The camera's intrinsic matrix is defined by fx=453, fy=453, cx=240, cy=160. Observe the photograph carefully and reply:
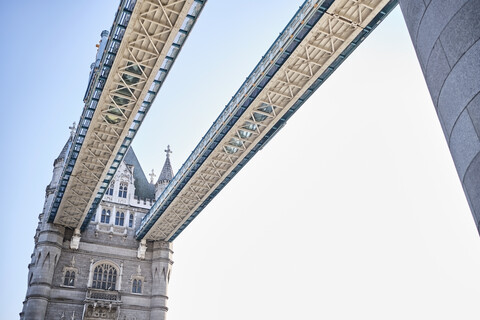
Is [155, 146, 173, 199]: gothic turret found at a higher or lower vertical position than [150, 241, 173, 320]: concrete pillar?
higher

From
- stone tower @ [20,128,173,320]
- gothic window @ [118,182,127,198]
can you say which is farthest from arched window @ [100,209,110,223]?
gothic window @ [118,182,127,198]

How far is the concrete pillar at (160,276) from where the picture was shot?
4600 cm

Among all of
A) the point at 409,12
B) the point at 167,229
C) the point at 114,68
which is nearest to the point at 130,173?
the point at 167,229

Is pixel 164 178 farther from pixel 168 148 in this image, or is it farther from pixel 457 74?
pixel 457 74

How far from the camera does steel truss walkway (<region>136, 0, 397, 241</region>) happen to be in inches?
959

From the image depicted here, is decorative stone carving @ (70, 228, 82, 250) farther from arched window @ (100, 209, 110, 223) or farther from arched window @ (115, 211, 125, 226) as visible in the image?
arched window @ (115, 211, 125, 226)

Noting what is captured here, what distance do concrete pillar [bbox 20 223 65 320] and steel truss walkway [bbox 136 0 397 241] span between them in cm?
1002

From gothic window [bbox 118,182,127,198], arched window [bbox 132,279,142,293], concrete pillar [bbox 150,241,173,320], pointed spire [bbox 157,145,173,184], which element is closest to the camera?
concrete pillar [bbox 150,241,173,320]

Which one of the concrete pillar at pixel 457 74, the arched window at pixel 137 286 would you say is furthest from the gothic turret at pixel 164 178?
the concrete pillar at pixel 457 74

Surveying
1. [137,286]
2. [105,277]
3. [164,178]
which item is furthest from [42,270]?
[164,178]

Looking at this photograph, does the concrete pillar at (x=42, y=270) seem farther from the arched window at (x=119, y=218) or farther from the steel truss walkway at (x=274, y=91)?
the steel truss walkway at (x=274, y=91)

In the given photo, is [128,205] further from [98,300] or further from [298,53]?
[298,53]

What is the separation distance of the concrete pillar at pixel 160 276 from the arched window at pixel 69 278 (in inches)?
318

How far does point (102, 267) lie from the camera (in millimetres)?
46531
